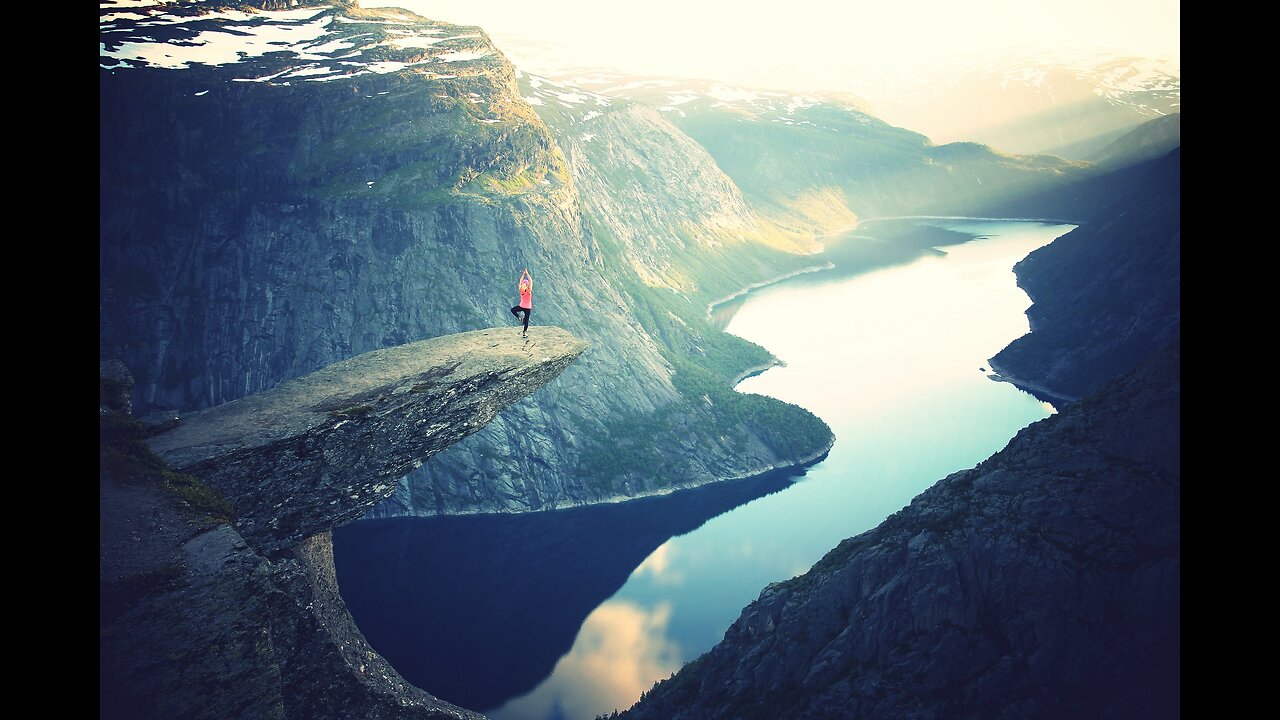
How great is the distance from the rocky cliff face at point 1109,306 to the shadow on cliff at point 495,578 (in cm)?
4298

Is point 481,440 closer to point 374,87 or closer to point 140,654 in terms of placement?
point 374,87

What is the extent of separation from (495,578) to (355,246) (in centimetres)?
3662

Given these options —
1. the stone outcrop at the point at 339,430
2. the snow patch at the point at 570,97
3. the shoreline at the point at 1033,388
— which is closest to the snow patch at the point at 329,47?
the snow patch at the point at 570,97

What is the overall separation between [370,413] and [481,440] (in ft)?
154

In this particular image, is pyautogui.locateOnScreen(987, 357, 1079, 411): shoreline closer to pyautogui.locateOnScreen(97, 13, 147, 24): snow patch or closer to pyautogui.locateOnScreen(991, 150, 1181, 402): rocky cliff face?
pyautogui.locateOnScreen(991, 150, 1181, 402): rocky cliff face

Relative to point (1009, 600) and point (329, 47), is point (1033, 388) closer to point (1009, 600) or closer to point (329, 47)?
point (1009, 600)

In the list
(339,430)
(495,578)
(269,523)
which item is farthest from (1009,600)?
(495,578)

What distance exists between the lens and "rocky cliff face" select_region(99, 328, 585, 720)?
1730cm

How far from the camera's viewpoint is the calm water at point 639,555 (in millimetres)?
49125

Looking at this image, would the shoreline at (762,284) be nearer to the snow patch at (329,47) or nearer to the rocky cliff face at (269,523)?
the snow patch at (329,47)

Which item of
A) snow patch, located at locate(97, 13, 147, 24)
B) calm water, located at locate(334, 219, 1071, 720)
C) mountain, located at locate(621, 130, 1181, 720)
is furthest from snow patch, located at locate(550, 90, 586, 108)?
mountain, located at locate(621, 130, 1181, 720)

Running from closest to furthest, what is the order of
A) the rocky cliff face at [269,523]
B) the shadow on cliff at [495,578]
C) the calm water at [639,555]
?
the rocky cliff face at [269,523]
the calm water at [639,555]
the shadow on cliff at [495,578]

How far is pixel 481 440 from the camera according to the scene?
7181 cm
